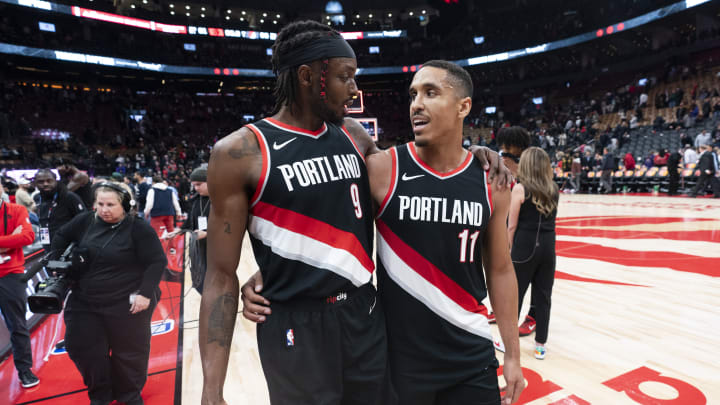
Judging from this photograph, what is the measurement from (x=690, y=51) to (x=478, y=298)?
2639 cm

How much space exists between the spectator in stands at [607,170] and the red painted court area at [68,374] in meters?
14.4

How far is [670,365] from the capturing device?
2.84 metres

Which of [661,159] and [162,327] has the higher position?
[661,159]

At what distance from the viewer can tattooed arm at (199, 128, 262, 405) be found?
1181mm

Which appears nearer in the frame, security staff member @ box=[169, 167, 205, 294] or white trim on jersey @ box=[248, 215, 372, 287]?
white trim on jersey @ box=[248, 215, 372, 287]

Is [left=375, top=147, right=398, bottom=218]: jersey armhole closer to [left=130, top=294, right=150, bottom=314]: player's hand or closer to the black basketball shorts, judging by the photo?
the black basketball shorts

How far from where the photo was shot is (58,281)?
2.46 meters

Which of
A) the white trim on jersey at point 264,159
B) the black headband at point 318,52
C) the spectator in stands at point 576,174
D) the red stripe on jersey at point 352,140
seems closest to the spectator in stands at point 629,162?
the spectator in stands at point 576,174

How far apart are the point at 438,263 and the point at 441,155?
437 millimetres

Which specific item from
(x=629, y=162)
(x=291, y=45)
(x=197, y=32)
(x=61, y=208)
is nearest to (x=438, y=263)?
(x=291, y=45)

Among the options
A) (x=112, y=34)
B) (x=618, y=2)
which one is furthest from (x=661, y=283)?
(x=112, y=34)

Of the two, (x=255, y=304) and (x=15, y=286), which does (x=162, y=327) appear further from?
(x=255, y=304)

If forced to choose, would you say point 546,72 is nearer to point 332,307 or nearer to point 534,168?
point 534,168

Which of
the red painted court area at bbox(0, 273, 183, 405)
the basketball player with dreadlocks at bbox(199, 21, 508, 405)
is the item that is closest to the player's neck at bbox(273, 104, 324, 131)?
the basketball player with dreadlocks at bbox(199, 21, 508, 405)
